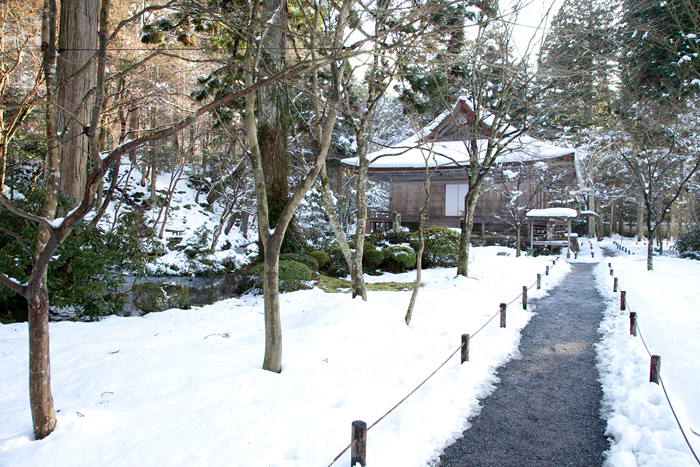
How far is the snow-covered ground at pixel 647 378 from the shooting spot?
135 inches

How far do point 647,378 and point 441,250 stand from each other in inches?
415

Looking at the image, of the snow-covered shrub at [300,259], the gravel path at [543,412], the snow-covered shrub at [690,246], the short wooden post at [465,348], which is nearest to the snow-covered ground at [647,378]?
A: the gravel path at [543,412]

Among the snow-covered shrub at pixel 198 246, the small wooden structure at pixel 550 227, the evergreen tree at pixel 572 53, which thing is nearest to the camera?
the evergreen tree at pixel 572 53

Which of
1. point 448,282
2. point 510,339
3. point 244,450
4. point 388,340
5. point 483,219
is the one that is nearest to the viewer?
point 244,450

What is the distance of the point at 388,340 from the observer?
6.05 metres

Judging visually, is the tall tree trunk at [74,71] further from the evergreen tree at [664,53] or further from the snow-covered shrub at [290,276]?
the evergreen tree at [664,53]

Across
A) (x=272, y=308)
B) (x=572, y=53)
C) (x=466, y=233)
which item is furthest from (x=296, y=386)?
(x=572, y=53)

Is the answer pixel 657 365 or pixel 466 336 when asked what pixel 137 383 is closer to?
pixel 466 336

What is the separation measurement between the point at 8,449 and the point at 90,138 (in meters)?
2.39

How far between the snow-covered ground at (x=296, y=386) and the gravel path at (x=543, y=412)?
6.5 inches

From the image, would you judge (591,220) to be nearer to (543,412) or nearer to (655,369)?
(655,369)

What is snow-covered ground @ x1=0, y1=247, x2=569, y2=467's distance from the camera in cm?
323

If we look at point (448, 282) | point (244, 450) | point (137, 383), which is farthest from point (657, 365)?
point (448, 282)

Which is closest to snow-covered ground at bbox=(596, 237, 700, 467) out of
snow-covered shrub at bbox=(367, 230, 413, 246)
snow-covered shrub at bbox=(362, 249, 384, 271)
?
snow-covered shrub at bbox=(362, 249, 384, 271)
